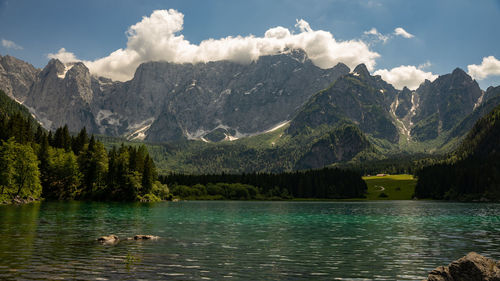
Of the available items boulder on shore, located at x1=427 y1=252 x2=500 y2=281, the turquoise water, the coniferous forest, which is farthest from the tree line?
boulder on shore, located at x1=427 y1=252 x2=500 y2=281

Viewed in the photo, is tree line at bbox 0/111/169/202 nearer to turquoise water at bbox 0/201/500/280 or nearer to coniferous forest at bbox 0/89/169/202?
→ coniferous forest at bbox 0/89/169/202

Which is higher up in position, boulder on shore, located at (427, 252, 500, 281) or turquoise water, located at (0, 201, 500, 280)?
boulder on shore, located at (427, 252, 500, 281)

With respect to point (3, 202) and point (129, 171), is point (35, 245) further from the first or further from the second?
point (129, 171)

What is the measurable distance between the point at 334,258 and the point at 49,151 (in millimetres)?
150650

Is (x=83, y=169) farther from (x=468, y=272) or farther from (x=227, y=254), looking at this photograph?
(x=468, y=272)

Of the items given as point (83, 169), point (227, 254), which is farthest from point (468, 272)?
point (83, 169)

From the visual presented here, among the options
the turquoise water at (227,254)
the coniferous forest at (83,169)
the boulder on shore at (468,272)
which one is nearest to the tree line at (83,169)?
the coniferous forest at (83,169)

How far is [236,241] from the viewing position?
49.4 m

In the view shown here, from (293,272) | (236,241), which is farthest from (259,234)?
(293,272)

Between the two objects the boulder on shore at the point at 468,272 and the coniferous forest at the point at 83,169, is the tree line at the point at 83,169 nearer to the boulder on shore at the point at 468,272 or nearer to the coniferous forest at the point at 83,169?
the coniferous forest at the point at 83,169

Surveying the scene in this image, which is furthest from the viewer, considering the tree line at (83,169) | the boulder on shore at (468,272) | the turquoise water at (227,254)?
the tree line at (83,169)

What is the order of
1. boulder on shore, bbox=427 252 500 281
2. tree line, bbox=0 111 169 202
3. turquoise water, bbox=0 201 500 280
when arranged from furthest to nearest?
tree line, bbox=0 111 169 202 < turquoise water, bbox=0 201 500 280 < boulder on shore, bbox=427 252 500 281

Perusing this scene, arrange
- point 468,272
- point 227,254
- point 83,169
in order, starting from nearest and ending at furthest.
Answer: point 468,272
point 227,254
point 83,169

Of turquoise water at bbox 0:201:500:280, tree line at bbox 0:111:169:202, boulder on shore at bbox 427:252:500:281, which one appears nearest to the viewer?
boulder on shore at bbox 427:252:500:281
